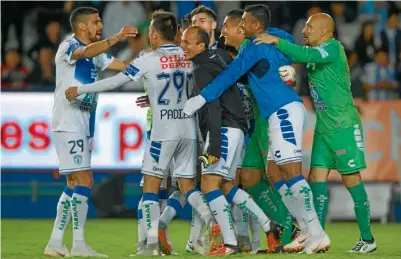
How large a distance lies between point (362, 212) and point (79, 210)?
8.83ft

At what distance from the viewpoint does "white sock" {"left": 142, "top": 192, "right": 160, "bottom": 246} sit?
10.4m

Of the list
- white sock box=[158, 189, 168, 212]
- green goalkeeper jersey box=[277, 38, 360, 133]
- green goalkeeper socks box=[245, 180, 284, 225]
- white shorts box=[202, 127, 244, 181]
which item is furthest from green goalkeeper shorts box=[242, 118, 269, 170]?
white sock box=[158, 189, 168, 212]

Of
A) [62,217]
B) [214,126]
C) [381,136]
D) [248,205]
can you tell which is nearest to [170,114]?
[214,126]

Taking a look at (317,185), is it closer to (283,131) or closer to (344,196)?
(283,131)

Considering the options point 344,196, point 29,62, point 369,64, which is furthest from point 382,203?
point 29,62

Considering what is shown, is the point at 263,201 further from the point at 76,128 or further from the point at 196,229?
the point at 76,128

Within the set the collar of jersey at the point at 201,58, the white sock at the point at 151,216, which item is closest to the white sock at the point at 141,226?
the white sock at the point at 151,216

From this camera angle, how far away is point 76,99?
35.0 ft

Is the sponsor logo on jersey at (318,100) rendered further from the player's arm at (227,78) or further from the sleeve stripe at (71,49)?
the sleeve stripe at (71,49)

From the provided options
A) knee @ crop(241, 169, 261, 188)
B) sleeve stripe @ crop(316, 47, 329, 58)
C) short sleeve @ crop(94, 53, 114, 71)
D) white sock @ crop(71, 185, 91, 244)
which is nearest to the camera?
white sock @ crop(71, 185, 91, 244)

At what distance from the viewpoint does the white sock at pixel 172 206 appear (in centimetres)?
1106

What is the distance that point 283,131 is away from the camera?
406 inches

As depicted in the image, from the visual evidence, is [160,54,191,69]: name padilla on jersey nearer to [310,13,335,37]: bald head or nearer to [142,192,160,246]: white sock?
[142,192,160,246]: white sock

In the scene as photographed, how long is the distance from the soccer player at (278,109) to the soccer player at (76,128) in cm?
112
